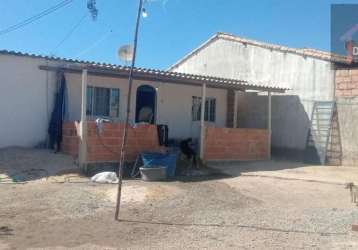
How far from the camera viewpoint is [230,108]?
19016mm

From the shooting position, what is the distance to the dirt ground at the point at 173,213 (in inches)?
256

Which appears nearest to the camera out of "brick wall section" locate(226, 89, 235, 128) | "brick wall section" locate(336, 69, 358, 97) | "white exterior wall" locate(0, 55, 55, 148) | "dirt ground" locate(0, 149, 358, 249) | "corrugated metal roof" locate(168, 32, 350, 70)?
"dirt ground" locate(0, 149, 358, 249)

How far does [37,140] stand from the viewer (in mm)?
14352

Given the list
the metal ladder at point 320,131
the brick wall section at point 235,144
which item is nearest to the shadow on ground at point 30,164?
the brick wall section at point 235,144

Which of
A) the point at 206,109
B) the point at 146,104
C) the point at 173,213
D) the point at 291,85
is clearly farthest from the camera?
the point at 206,109

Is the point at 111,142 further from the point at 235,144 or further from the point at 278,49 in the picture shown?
the point at 278,49

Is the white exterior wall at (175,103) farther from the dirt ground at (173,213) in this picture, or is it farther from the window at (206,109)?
the dirt ground at (173,213)

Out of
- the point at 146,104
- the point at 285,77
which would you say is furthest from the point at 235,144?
the point at 285,77

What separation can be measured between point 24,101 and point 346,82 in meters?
11.0

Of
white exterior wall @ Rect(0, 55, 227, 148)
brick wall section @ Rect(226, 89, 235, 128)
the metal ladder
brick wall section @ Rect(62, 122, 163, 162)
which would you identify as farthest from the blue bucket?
the metal ladder

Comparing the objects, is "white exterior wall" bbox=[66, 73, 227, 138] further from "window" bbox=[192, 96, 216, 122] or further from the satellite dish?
the satellite dish

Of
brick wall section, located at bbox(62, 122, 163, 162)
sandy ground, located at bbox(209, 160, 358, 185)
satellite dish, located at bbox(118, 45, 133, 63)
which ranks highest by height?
satellite dish, located at bbox(118, 45, 133, 63)

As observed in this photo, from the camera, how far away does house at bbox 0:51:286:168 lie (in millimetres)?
13175

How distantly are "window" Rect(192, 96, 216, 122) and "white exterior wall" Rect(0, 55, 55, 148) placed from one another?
5.91 metres
